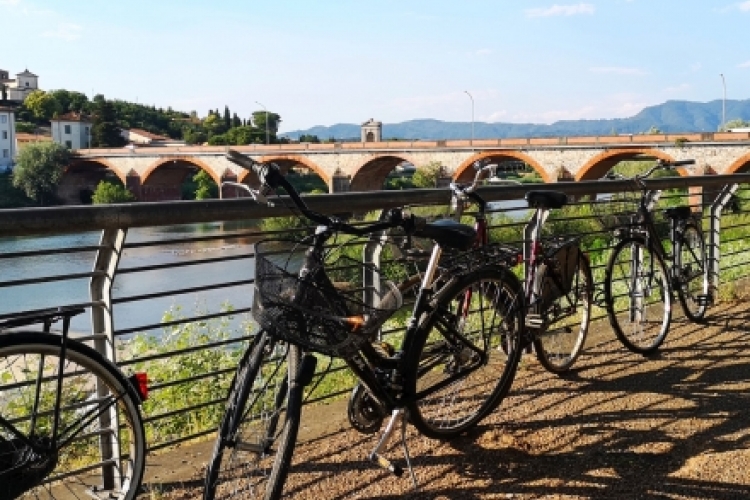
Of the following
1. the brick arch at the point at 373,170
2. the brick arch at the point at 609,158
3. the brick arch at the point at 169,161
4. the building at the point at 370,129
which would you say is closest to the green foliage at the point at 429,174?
the brick arch at the point at 373,170

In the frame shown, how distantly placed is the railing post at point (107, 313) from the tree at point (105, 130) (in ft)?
250

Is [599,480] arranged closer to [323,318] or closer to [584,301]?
[323,318]

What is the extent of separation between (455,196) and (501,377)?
699 mm

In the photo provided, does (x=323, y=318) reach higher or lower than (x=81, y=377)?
higher

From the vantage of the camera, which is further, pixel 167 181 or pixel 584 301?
pixel 167 181

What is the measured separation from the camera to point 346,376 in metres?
4.54

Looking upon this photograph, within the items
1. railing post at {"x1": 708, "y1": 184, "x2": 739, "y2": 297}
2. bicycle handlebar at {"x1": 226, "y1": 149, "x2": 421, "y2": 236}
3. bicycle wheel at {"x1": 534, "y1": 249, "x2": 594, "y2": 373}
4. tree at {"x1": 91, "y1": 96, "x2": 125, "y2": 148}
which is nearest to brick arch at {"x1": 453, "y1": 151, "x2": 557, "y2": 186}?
railing post at {"x1": 708, "y1": 184, "x2": 739, "y2": 297}

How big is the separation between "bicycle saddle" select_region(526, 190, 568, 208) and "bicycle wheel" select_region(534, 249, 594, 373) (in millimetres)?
275

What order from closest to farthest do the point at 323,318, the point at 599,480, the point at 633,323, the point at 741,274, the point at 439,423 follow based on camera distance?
the point at 323,318 < the point at 599,480 < the point at 439,423 < the point at 633,323 < the point at 741,274

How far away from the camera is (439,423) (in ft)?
9.71

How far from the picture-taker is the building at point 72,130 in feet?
247

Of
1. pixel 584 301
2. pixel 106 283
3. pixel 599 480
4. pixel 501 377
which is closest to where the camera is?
pixel 106 283

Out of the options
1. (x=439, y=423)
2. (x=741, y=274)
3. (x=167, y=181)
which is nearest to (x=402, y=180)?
(x=167, y=181)

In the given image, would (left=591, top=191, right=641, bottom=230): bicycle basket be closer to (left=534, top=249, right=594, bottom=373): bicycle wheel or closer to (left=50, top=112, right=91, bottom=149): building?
(left=534, top=249, right=594, bottom=373): bicycle wheel
